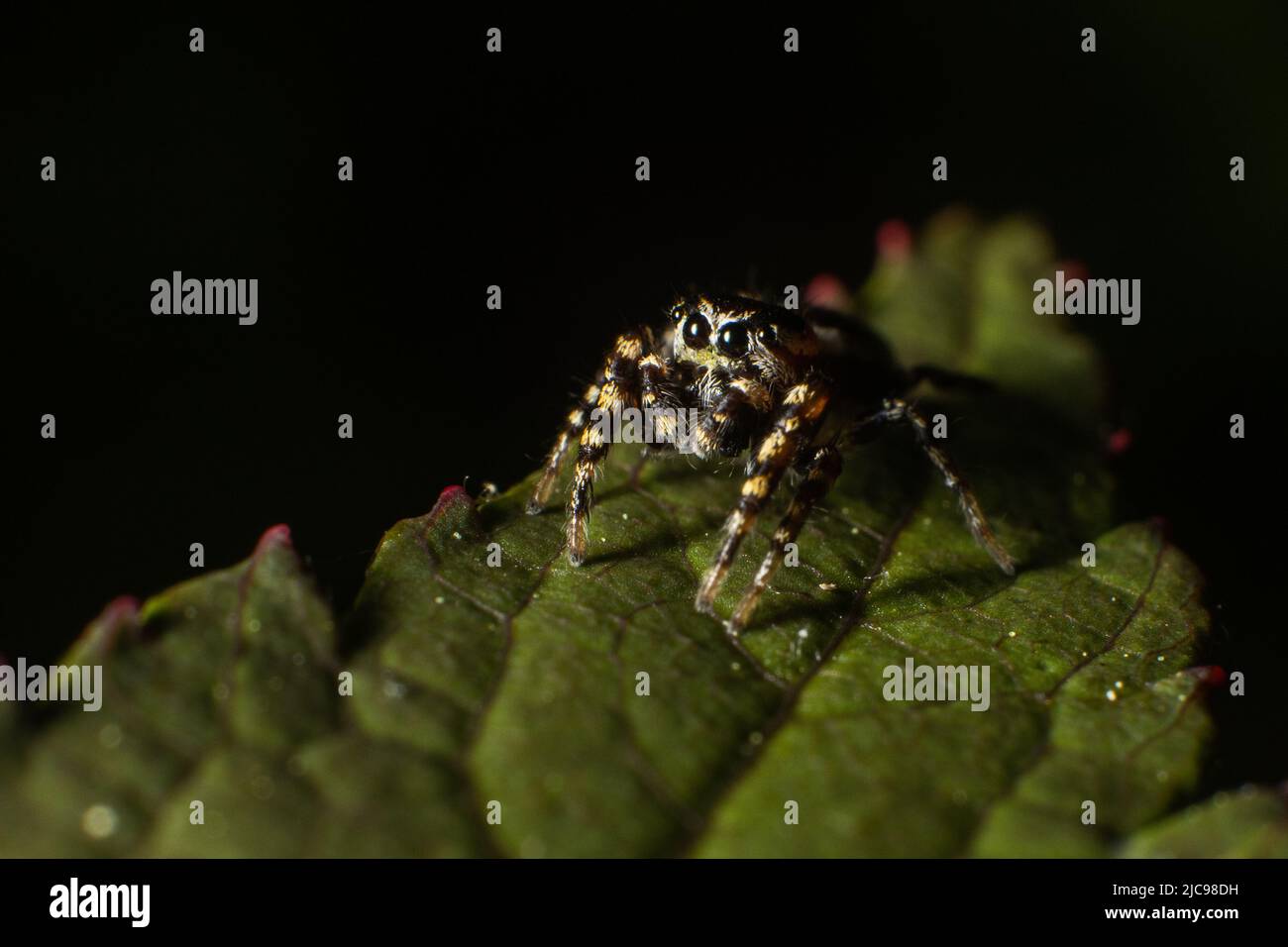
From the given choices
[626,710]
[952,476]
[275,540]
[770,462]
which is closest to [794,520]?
[770,462]

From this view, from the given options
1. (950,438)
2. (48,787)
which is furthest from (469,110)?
(48,787)

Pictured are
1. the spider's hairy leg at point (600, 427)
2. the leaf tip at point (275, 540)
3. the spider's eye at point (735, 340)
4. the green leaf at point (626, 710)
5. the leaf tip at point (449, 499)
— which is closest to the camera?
the green leaf at point (626, 710)

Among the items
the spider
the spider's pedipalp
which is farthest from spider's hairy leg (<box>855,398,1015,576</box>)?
the spider's pedipalp

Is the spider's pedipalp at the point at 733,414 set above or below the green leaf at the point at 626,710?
above

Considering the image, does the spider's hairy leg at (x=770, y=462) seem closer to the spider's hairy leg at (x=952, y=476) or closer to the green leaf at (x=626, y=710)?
the green leaf at (x=626, y=710)

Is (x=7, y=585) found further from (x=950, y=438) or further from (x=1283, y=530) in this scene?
(x=1283, y=530)

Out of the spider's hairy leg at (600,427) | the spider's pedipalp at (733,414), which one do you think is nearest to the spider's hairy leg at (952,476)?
the spider's pedipalp at (733,414)

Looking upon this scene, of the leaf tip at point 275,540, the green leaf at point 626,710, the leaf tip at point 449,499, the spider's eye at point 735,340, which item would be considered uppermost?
the spider's eye at point 735,340

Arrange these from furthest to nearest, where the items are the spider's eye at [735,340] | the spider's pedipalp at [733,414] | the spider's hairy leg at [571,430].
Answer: the spider's eye at [735,340]
the spider's pedipalp at [733,414]
the spider's hairy leg at [571,430]
